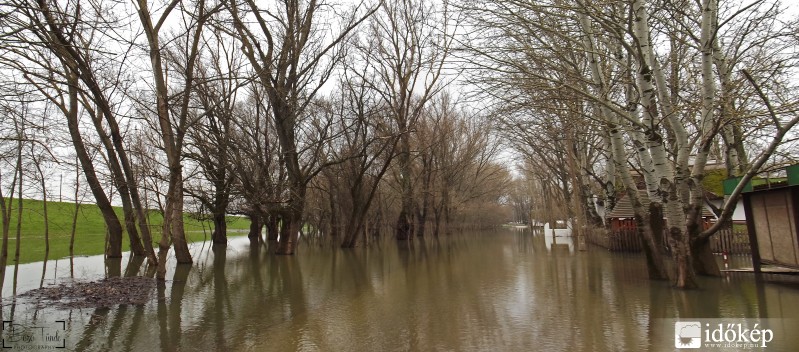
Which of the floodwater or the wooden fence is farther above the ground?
the wooden fence

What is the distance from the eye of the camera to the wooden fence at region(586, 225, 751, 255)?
18.7m

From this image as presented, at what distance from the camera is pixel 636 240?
68.9ft

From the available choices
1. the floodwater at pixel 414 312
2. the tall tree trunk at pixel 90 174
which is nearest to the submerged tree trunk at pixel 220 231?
the tall tree trunk at pixel 90 174

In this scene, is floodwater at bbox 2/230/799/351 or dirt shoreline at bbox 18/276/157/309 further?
dirt shoreline at bbox 18/276/157/309

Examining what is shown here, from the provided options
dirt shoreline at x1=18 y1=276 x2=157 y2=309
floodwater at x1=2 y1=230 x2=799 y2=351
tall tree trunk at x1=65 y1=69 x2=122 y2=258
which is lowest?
floodwater at x1=2 y1=230 x2=799 y2=351

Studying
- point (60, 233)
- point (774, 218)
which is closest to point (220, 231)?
point (60, 233)

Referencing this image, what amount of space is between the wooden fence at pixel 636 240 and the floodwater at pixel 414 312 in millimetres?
6739

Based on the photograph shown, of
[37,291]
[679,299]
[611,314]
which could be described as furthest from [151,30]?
[679,299]

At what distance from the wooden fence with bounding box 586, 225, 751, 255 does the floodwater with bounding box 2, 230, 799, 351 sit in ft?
22.1

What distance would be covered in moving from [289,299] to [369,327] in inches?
139

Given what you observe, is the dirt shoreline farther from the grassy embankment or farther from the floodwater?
the grassy embankment

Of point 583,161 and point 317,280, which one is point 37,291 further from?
point 583,161

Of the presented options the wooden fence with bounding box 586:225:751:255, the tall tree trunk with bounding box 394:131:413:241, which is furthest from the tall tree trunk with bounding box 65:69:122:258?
the wooden fence with bounding box 586:225:751:255

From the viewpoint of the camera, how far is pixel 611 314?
824 cm
